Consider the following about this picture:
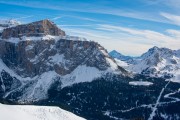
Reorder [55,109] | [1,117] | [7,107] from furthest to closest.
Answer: [55,109] < [7,107] < [1,117]

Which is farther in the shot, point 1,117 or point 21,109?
point 21,109

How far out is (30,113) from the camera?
132m

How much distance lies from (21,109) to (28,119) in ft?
18.0

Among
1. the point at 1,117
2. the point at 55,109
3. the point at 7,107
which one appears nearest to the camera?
the point at 1,117

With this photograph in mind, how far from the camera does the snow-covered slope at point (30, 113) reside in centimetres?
12531

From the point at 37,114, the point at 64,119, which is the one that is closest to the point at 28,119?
the point at 37,114

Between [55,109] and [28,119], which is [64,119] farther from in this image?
[28,119]

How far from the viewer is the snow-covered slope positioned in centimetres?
12531

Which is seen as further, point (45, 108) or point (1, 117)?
point (45, 108)

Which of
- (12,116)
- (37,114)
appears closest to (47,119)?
(37,114)

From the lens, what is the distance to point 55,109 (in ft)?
460

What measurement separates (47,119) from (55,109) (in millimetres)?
8457

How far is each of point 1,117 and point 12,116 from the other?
3.79m

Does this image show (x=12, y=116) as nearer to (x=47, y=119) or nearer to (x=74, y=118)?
(x=47, y=119)
